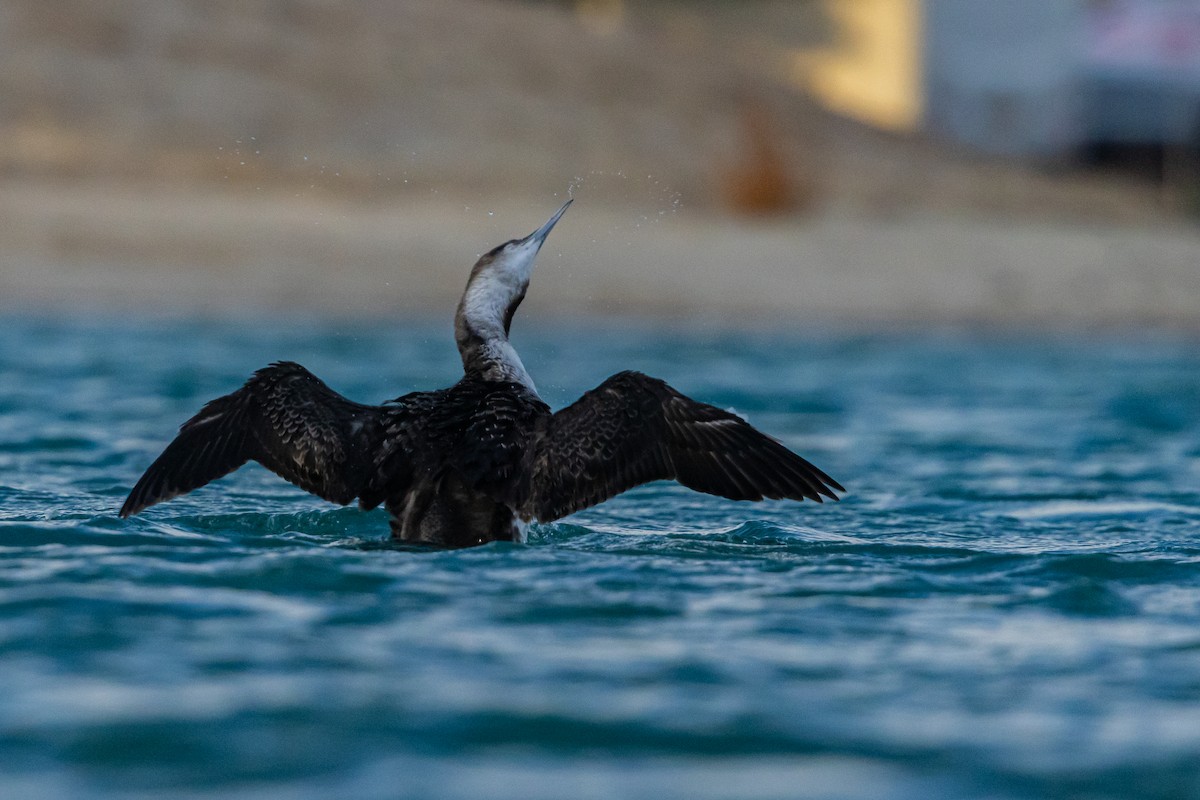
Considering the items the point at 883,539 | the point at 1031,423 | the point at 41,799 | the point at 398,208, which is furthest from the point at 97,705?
the point at 398,208

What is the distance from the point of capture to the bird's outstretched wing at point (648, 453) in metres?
5.61

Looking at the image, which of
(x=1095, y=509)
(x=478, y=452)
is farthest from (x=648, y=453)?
(x=1095, y=509)

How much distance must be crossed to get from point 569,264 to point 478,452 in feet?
41.5

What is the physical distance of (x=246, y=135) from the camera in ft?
73.4

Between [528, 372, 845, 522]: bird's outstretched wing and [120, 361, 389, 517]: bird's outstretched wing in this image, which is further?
[120, 361, 389, 517]: bird's outstretched wing

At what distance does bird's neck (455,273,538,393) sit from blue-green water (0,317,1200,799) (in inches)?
23.7

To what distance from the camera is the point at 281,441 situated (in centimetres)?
582

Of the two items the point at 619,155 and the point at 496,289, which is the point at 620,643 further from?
the point at 619,155

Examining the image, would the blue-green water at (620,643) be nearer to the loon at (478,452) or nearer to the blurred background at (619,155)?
the loon at (478,452)

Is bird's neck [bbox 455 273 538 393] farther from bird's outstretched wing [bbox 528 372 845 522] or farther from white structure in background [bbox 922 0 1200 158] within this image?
white structure in background [bbox 922 0 1200 158]

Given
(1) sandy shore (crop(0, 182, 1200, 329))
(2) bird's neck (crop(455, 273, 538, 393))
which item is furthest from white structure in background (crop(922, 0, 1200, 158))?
(2) bird's neck (crop(455, 273, 538, 393))

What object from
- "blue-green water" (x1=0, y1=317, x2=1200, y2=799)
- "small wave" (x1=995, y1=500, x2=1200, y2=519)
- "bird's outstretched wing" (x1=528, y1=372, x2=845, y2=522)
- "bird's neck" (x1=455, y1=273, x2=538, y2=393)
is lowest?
"blue-green water" (x1=0, y1=317, x2=1200, y2=799)

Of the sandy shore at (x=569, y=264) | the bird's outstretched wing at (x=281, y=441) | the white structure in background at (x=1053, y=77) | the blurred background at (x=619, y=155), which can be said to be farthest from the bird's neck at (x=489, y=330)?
the white structure in background at (x=1053, y=77)

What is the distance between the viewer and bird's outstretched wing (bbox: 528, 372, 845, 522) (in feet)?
18.4
